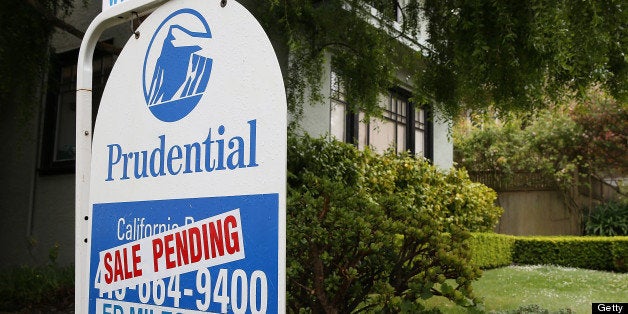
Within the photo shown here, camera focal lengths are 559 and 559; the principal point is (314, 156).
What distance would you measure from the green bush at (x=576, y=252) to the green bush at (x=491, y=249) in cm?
34

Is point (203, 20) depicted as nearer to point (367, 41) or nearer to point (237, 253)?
point (237, 253)

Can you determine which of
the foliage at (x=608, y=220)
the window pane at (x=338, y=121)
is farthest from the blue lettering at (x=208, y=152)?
the foliage at (x=608, y=220)

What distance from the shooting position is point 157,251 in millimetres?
1601

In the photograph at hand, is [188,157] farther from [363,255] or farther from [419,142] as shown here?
[419,142]

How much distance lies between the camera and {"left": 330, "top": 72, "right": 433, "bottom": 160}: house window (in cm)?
920

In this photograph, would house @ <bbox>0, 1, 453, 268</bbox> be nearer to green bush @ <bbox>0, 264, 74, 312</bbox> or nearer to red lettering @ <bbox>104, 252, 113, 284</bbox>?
green bush @ <bbox>0, 264, 74, 312</bbox>

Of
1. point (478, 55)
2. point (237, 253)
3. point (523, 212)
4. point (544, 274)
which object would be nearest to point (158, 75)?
point (237, 253)

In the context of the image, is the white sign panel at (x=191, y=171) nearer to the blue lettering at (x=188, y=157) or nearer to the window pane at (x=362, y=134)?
the blue lettering at (x=188, y=157)

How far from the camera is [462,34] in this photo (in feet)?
16.8

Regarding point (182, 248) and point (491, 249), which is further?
point (491, 249)

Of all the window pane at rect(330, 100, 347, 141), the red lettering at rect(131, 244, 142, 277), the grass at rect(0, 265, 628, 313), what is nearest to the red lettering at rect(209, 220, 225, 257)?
the red lettering at rect(131, 244, 142, 277)

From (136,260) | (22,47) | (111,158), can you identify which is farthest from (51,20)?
(136,260)

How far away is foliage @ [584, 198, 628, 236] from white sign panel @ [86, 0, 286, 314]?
1576 centimetres

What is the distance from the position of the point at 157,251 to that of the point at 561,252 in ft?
41.6
